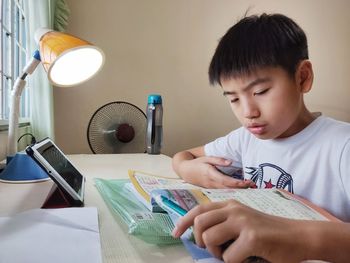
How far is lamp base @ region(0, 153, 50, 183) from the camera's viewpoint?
752mm

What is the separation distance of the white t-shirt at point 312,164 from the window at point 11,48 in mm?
958

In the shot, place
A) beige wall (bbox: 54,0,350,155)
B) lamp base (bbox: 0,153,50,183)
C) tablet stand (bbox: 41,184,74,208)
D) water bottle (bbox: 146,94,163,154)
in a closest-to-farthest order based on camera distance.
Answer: tablet stand (bbox: 41,184,74,208), lamp base (bbox: 0,153,50,183), water bottle (bbox: 146,94,163,154), beige wall (bbox: 54,0,350,155)

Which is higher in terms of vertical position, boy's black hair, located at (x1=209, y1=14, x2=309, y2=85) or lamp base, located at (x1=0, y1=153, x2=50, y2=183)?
boy's black hair, located at (x1=209, y1=14, x2=309, y2=85)

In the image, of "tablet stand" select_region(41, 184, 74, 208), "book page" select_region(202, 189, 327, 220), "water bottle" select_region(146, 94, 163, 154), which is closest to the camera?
"book page" select_region(202, 189, 327, 220)

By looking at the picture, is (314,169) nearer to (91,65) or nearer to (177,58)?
(91,65)

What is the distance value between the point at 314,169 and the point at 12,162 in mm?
664

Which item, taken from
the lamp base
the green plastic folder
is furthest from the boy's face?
the lamp base

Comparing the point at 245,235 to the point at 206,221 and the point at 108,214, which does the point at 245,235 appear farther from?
the point at 108,214

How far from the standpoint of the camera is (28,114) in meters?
1.58

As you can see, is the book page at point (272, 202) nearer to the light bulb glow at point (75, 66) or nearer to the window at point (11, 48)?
the light bulb glow at point (75, 66)

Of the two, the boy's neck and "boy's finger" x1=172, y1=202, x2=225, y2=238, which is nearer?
"boy's finger" x1=172, y1=202, x2=225, y2=238

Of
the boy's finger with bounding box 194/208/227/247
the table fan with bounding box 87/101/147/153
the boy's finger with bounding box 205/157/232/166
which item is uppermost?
the boy's finger with bounding box 194/208/227/247

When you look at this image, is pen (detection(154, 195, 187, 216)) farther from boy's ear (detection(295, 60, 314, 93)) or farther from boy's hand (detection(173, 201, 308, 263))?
boy's ear (detection(295, 60, 314, 93))

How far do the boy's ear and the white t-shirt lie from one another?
76mm
